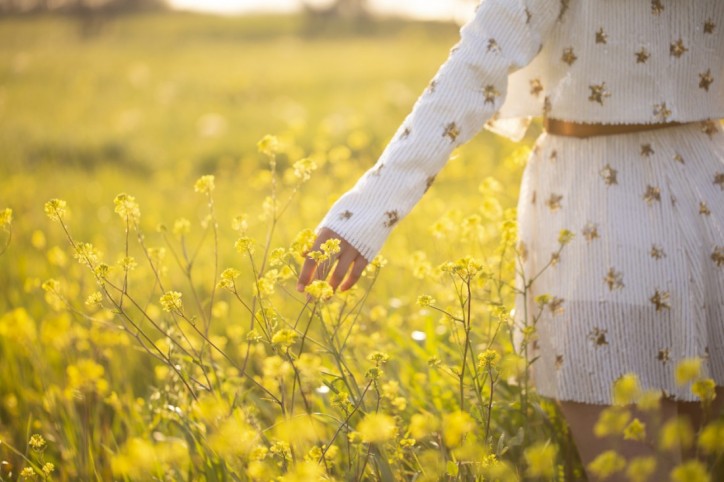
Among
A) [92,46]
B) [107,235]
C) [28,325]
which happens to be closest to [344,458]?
[28,325]

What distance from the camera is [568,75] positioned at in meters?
1.60

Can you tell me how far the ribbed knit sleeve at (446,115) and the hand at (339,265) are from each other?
0.02 metres

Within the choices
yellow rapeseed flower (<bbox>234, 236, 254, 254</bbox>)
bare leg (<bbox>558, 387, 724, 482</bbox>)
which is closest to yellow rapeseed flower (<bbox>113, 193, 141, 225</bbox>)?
yellow rapeseed flower (<bbox>234, 236, 254, 254</bbox>)

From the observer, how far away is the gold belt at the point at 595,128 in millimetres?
1570

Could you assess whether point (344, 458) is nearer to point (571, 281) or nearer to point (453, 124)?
point (571, 281)

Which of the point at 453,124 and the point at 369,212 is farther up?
the point at 453,124

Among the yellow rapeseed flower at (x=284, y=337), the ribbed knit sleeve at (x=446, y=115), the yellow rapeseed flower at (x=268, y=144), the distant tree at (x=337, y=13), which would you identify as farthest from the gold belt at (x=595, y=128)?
the distant tree at (x=337, y=13)

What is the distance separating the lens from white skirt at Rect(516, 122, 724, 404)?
4.87ft

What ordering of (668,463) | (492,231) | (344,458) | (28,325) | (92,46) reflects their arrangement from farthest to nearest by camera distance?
1. (92,46)
2. (492,231)
3. (344,458)
4. (28,325)
5. (668,463)

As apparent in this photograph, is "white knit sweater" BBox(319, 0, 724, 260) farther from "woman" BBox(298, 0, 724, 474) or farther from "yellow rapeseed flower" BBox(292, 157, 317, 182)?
"yellow rapeseed flower" BBox(292, 157, 317, 182)

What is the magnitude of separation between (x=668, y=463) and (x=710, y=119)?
2.64ft

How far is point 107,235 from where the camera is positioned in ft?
15.0

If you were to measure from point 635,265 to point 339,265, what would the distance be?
0.66m

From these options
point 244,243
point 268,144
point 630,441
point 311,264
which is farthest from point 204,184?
point 630,441
